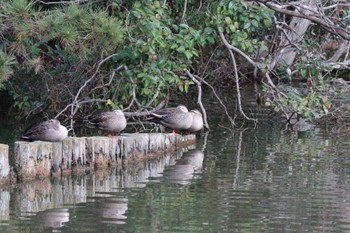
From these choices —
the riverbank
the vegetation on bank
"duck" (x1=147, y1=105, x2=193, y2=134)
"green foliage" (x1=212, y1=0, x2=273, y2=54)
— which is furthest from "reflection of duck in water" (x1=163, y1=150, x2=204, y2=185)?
"green foliage" (x1=212, y1=0, x2=273, y2=54)

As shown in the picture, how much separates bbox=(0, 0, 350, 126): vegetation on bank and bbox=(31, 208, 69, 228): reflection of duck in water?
318 cm

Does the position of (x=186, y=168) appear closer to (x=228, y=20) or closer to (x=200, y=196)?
(x=200, y=196)

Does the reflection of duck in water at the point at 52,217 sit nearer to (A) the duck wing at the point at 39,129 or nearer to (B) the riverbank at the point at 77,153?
(B) the riverbank at the point at 77,153

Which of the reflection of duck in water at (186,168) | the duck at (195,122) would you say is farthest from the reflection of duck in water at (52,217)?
the duck at (195,122)

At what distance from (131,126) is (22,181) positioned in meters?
6.18

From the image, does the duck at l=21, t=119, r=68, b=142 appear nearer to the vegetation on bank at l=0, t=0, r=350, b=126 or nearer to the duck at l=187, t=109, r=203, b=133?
the vegetation on bank at l=0, t=0, r=350, b=126

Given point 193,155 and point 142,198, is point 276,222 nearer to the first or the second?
point 142,198

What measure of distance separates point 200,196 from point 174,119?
4.75 meters

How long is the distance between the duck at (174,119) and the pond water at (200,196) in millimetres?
Result: 471

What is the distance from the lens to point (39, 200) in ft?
33.9

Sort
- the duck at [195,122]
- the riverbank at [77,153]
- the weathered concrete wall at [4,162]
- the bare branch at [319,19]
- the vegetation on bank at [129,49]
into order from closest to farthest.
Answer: the weathered concrete wall at [4,162] < the riverbank at [77,153] < the vegetation on bank at [129,49] < the bare branch at [319,19] < the duck at [195,122]

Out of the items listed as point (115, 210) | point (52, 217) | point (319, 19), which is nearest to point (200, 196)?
point (115, 210)

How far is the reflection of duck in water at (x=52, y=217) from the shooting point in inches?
356

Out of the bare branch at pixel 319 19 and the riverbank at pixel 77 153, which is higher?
the bare branch at pixel 319 19
